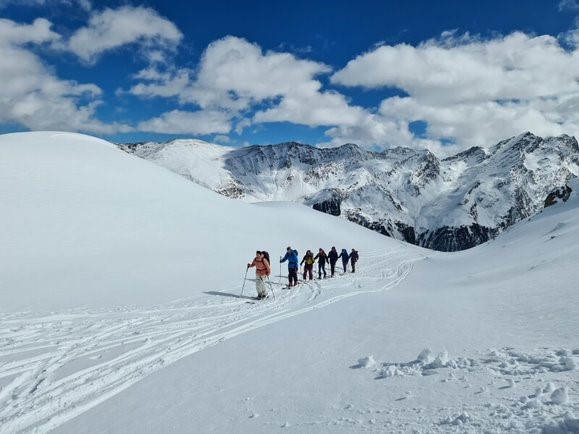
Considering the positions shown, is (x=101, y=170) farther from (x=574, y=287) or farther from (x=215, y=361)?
(x=574, y=287)

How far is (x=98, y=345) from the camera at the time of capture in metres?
11.4

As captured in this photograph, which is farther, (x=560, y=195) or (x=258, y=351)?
(x=560, y=195)

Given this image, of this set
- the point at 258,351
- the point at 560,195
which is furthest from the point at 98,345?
the point at 560,195

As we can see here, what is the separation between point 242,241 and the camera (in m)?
38.4

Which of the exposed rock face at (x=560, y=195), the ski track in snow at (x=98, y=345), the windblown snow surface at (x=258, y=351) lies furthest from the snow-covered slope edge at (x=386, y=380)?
the exposed rock face at (x=560, y=195)

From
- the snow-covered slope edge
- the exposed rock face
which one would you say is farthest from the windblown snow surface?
the exposed rock face

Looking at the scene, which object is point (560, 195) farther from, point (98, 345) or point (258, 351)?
point (98, 345)

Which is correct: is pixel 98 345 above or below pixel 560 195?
below

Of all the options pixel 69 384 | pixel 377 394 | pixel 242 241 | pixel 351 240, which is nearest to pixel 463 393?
pixel 377 394

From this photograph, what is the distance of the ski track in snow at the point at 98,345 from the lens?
7688 millimetres

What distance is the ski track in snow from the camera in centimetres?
769

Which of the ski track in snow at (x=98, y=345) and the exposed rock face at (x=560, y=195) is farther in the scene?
the exposed rock face at (x=560, y=195)

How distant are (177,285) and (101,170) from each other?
27.4 meters

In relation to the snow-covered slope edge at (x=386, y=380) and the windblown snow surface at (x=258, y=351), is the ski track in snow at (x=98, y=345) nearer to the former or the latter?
the windblown snow surface at (x=258, y=351)
